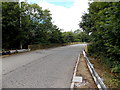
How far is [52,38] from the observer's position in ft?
123

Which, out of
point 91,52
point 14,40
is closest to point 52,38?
point 14,40

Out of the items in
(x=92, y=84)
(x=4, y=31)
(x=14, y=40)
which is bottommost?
(x=92, y=84)

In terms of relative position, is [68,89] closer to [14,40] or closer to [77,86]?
[77,86]

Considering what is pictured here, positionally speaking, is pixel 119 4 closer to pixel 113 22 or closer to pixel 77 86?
pixel 113 22

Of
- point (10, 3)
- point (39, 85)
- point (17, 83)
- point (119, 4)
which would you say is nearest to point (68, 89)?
point (39, 85)

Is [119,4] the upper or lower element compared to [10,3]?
lower

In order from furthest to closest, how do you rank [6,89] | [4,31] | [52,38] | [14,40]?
[52,38], [14,40], [4,31], [6,89]

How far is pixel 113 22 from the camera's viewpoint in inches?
199

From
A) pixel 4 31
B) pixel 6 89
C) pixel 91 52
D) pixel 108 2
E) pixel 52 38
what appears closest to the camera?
pixel 6 89

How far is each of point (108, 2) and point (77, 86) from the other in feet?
11.7

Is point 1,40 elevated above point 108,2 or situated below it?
below

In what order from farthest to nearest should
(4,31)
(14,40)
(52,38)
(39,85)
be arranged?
(52,38) → (14,40) → (4,31) → (39,85)

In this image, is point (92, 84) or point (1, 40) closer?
point (92, 84)

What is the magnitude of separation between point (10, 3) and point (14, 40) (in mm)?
5162
